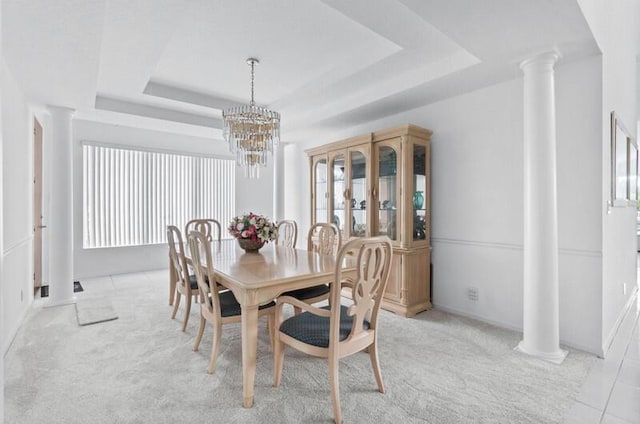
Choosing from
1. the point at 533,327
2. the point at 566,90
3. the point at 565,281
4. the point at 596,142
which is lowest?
the point at 533,327

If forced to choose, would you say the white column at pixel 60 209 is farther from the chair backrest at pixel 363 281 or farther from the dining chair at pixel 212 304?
the chair backrest at pixel 363 281

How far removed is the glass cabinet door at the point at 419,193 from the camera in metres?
3.81

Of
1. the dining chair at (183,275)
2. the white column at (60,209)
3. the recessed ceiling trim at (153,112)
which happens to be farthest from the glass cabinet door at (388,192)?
the white column at (60,209)

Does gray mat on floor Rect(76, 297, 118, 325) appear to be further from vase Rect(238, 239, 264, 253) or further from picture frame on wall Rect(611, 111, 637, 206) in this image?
picture frame on wall Rect(611, 111, 637, 206)

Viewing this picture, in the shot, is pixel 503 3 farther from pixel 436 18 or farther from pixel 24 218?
pixel 24 218

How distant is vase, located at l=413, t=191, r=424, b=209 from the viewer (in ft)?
12.5

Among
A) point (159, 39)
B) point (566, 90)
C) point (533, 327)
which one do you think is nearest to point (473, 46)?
point (566, 90)

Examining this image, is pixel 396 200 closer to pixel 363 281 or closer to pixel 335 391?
pixel 363 281

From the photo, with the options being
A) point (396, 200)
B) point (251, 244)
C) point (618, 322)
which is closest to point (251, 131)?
point (251, 244)

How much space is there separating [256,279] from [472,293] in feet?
7.82

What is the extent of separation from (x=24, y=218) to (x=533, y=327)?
16.0ft

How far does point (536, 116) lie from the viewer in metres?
2.77

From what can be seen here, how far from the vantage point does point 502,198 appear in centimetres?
340

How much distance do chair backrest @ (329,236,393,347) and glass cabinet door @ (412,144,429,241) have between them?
1750 mm
